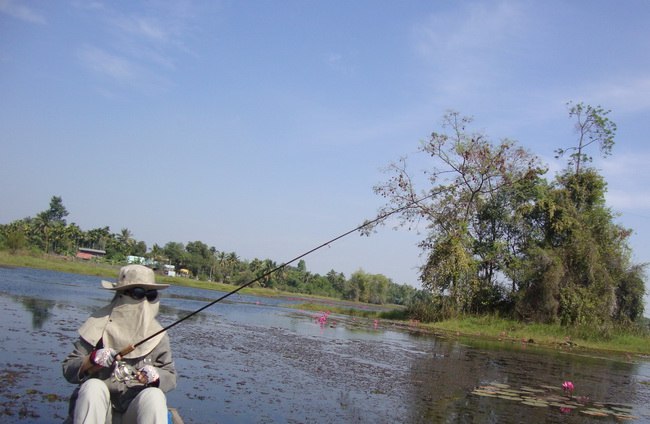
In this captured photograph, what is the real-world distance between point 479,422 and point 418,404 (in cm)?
94

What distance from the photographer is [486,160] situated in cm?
2462

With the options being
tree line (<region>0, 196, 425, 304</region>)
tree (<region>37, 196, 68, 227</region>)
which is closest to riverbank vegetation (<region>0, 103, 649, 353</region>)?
tree line (<region>0, 196, 425, 304</region>)

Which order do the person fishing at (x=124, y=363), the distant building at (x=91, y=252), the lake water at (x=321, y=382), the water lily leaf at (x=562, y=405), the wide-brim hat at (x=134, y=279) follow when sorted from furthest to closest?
the distant building at (x=91, y=252), the water lily leaf at (x=562, y=405), the lake water at (x=321, y=382), the wide-brim hat at (x=134, y=279), the person fishing at (x=124, y=363)

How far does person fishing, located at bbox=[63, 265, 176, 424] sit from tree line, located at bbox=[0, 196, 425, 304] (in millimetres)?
82351

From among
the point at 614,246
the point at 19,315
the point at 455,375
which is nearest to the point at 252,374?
the point at 455,375

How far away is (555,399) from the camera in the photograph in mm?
8086

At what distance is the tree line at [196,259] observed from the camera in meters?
87.4

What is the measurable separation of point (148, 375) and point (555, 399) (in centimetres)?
706

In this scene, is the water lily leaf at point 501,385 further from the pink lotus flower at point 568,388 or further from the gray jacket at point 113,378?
the gray jacket at point 113,378

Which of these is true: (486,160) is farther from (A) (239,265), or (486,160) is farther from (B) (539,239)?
(A) (239,265)

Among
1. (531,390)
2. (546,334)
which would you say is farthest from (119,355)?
(546,334)

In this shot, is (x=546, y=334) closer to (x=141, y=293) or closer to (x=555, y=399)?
(x=555, y=399)

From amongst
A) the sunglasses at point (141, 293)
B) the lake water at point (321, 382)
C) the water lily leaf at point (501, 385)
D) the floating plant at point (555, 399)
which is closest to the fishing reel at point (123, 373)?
the sunglasses at point (141, 293)

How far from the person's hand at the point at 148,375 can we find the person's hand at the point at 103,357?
21cm
